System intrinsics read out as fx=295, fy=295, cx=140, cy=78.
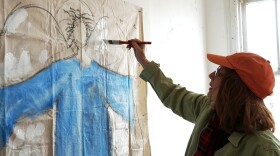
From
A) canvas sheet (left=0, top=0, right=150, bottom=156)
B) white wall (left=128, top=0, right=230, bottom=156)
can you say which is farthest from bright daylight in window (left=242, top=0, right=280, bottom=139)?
canvas sheet (left=0, top=0, right=150, bottom=156)

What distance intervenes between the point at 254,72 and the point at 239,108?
129 mm

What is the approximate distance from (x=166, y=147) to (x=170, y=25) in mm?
800

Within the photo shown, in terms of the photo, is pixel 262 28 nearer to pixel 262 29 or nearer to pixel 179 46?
pixel 262 29

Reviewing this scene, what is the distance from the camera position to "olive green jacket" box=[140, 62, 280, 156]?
3.06 ft

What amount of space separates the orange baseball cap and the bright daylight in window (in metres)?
1.62

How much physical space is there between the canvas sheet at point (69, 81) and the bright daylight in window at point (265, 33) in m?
1.42

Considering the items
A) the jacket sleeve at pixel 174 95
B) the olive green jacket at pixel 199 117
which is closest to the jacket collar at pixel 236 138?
the olive green jacket at pixel 199 117

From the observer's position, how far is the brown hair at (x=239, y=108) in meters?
0.96

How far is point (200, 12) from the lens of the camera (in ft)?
8.28

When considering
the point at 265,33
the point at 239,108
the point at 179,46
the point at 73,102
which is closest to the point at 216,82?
the point at 239,108

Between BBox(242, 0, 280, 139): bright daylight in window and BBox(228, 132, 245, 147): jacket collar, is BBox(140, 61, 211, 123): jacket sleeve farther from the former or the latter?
BBox(242, 0, 280, 139): bright daylight in window

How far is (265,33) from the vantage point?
252 centimetres

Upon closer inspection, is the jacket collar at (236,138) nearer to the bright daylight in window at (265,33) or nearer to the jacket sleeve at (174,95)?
the jacket sleeve at (174,95)

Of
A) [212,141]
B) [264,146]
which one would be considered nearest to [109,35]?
[212,141]
